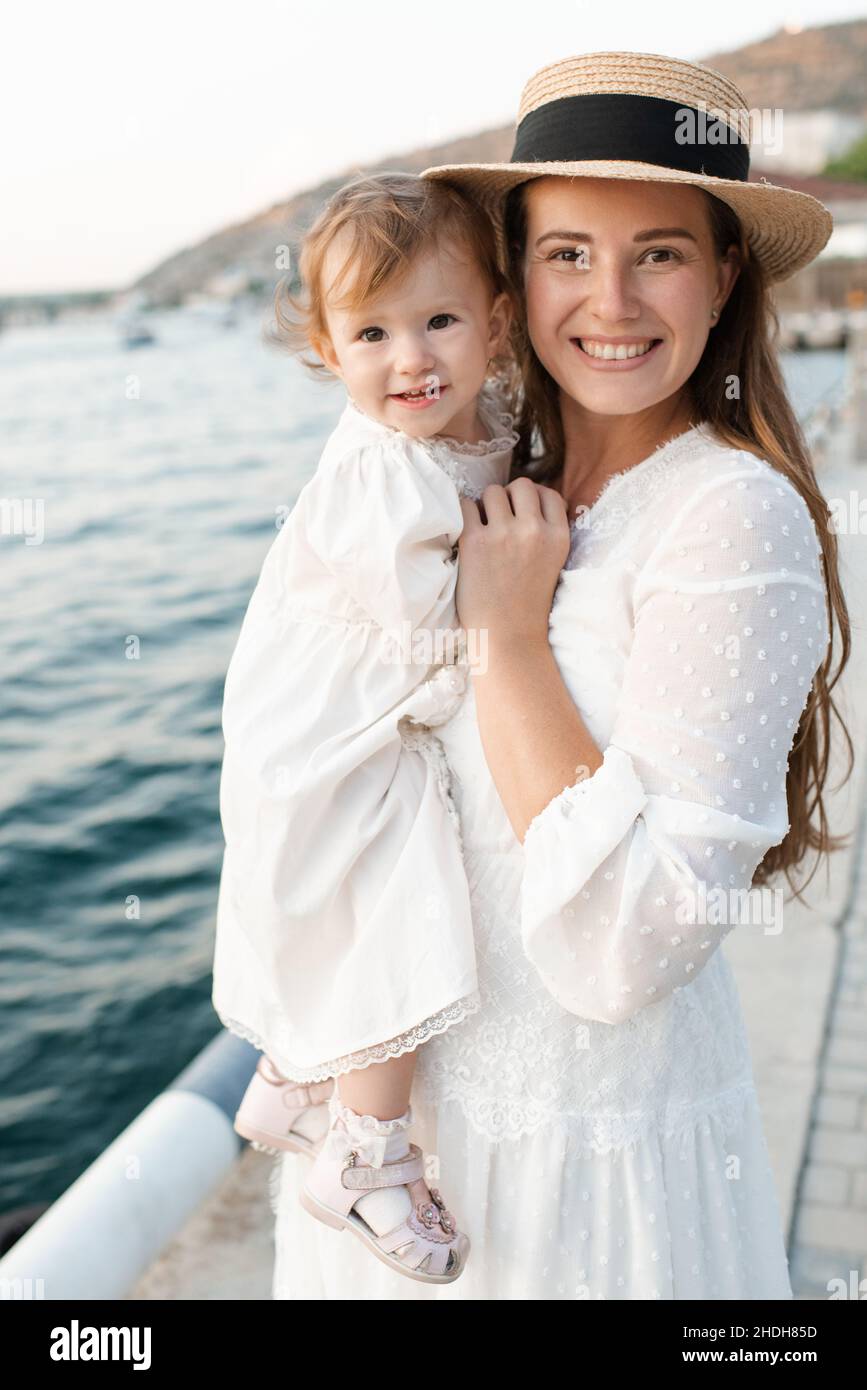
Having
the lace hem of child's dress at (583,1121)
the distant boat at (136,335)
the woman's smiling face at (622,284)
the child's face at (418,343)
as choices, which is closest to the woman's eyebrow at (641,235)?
the woman's smiling face at (622,284)

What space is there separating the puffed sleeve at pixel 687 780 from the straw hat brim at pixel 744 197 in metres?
0.38

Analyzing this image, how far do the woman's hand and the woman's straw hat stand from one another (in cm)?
40

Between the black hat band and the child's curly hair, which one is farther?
the child's curly hair

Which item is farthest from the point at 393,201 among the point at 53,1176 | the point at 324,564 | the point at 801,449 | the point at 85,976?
the point at 85,976

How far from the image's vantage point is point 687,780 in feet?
4.10

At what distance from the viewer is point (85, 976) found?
6355 mm

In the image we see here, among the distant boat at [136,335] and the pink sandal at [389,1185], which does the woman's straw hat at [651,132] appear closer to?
the pink sandal at [389,1185]

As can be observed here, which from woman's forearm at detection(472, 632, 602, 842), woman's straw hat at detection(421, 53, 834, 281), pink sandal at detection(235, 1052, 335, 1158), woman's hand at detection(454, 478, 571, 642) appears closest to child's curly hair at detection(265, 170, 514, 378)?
woman's straw hat at detection(421, 53, 834, 281)

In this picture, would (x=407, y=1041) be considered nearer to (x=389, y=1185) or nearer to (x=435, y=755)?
(x=389, y=1185)

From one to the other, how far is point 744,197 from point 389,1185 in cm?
126

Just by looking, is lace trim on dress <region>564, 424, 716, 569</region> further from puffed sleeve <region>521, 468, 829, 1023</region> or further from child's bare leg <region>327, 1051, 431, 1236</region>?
child's bare leg <region>327, 1051, 431, 1236</region>

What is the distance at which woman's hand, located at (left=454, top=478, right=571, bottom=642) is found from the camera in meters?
1.44

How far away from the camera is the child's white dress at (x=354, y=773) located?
1.43 m

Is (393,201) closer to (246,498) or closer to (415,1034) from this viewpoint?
(415,1034)
